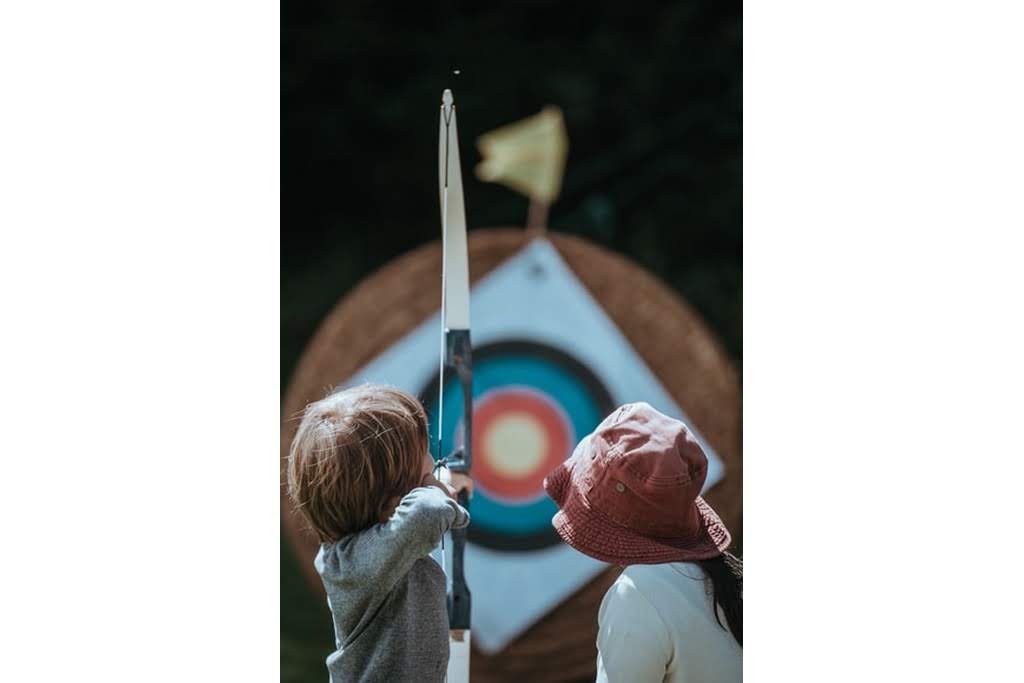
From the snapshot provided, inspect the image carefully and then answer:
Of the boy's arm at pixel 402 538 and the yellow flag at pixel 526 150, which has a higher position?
the yellow flag at pixel 526 150

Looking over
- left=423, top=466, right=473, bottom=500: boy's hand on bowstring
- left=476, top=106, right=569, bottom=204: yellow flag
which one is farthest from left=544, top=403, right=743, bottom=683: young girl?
left=476, top=106, right=569, bottom=204: yellow flag

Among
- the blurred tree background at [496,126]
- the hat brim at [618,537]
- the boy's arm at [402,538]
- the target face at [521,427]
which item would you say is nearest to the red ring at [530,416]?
the target face at [521,427]

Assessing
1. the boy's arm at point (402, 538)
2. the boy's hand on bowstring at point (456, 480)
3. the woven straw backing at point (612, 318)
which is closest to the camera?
the boy's arm at point (402, 538)

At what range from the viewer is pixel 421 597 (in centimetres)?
141

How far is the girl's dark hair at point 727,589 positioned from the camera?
147 centimetres

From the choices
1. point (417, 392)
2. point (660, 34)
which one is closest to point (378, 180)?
point (417, 392)

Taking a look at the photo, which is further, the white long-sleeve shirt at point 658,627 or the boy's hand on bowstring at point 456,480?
the boy's hand on bowstring at point 456,480

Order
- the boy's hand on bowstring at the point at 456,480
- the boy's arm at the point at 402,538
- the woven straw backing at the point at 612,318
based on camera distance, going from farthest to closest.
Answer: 1. the woven straw backing at the point at 612,318
2. the boy's hand on bowstring at the point at 456,480
3. the boy's arm at the point at 402,538

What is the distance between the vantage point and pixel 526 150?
69.9 inches

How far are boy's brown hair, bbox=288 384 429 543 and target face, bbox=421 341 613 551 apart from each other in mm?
344

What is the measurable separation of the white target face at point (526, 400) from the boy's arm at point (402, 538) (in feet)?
1.34

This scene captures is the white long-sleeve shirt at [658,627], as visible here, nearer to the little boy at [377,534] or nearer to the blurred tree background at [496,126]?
the little boy at [377,534]

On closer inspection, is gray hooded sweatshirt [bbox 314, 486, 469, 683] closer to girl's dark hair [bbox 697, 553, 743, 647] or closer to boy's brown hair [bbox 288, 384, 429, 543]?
boy's brown hair [bbox 288, 384, 429, 543]

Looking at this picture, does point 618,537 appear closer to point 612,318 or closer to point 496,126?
point 612,318
